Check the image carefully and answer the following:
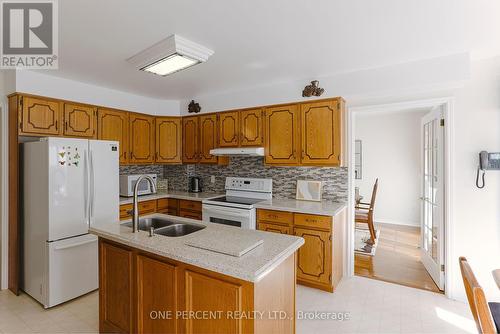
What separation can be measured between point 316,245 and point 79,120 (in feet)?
10.3

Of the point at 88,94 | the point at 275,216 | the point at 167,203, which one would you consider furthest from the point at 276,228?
the point at 88,94

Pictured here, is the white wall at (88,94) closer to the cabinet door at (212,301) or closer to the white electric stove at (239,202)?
the white electric stove at (239,202)

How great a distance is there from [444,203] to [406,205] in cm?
330

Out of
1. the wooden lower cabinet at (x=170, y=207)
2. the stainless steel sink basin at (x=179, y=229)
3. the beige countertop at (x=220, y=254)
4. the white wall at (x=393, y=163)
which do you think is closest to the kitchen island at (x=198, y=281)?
the beige countertop at (x=220, y=254)

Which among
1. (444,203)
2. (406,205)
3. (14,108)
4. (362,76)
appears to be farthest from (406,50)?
(406,205)

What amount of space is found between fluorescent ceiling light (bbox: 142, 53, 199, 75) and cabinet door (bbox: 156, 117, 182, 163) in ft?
5.34

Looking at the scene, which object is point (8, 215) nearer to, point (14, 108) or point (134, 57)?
point (14, 108)

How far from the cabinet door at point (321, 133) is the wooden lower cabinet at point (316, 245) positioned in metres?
0.67

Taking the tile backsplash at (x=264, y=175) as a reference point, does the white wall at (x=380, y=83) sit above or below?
above

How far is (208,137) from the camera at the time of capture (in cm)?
387

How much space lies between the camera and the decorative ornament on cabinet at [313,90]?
2.98 m

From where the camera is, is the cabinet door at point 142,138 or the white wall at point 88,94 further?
the cabinet door at point 142,138

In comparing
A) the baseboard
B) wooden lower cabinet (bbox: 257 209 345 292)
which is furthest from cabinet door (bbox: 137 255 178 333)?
the baseboard

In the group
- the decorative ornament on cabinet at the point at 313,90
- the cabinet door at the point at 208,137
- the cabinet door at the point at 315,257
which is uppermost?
the decorative ornament on cabinet at the point at 313,90
